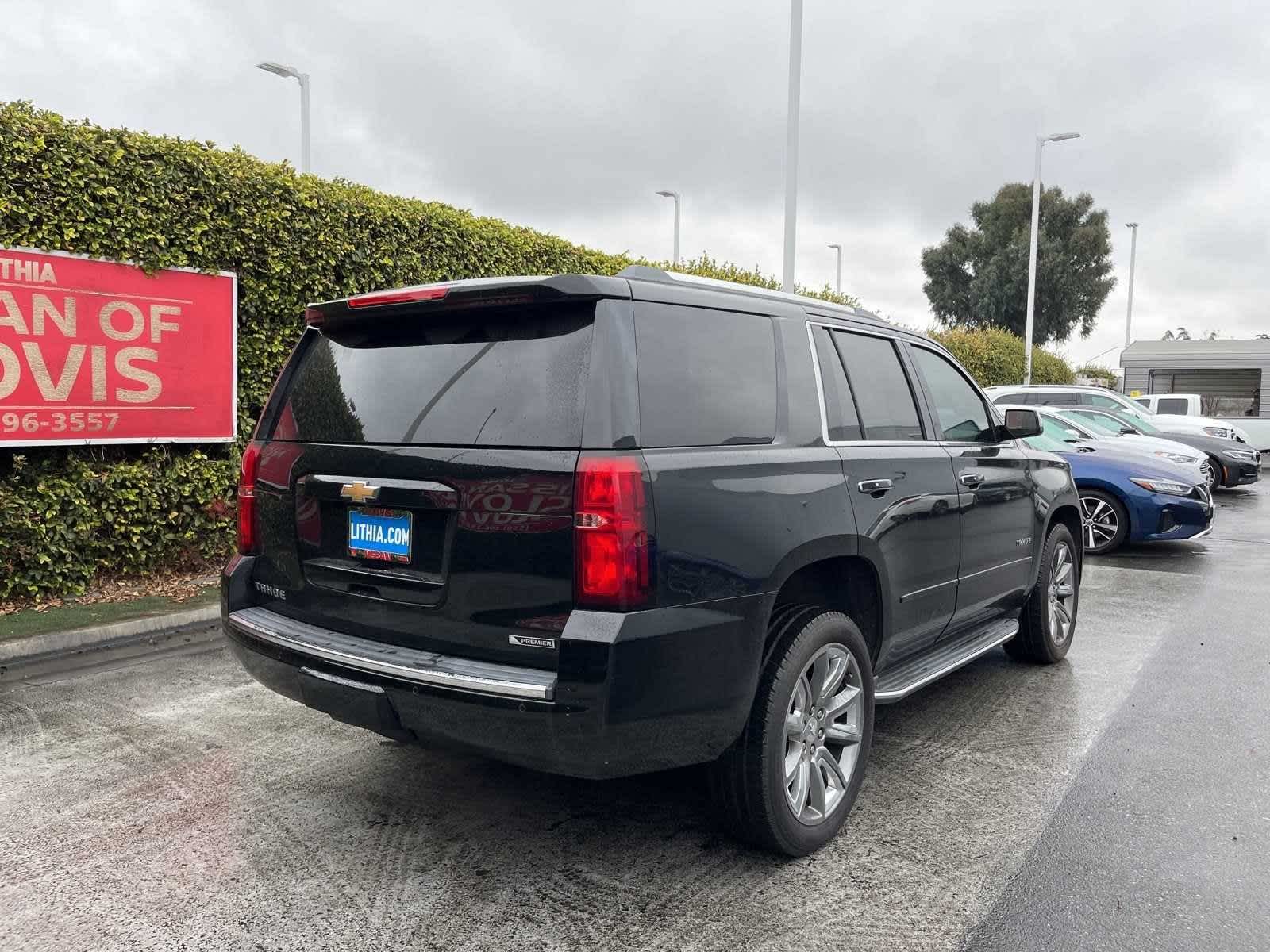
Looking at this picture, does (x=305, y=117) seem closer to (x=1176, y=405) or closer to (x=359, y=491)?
(x=359, y=491)

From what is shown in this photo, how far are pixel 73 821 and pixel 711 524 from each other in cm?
250

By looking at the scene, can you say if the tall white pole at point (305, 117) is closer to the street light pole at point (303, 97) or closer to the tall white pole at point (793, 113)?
the street light pole at point (303, 97)

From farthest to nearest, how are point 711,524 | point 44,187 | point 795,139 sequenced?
1. point 795,139
2. point 44,187
3. point 711,524

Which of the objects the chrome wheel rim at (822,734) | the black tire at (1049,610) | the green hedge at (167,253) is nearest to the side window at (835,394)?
the chrome wheel rim at (822,734)

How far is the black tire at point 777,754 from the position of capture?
3.09 meters

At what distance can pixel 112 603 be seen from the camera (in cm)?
659

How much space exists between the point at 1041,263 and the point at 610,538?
57.0 metres

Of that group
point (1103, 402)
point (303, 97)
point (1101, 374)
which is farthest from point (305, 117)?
point (1101, 374)

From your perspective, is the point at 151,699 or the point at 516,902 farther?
the point at 151,699

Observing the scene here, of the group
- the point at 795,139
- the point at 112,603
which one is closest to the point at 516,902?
the point at 112,603

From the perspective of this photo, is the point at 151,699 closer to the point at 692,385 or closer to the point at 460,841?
the point at 460,841

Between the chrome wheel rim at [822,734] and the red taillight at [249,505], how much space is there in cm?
202

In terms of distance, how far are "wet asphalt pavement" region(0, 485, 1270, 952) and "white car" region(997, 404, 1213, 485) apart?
20.8ft

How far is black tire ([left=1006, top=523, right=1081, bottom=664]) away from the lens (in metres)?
5.52
